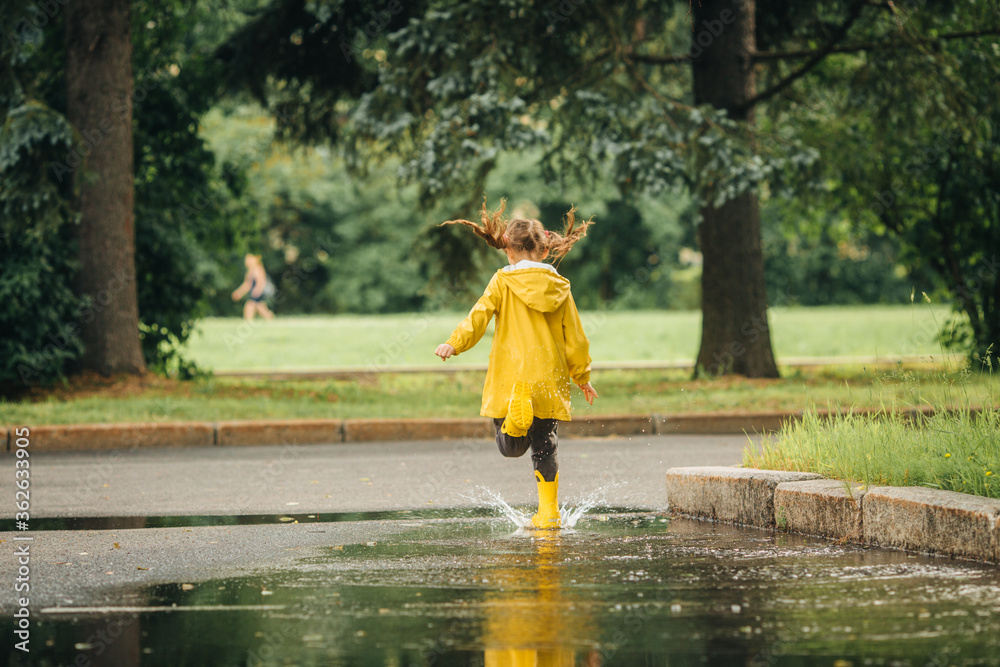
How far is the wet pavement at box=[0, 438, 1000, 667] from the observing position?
139 inches

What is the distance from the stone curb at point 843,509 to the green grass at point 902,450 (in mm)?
162

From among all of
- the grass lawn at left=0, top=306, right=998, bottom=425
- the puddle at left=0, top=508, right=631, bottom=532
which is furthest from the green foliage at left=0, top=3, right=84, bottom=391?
the puddle at left=0, top=508, right=631, bottom=532

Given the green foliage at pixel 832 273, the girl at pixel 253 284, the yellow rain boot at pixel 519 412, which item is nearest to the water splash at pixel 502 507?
the yellow rain boot at pixel 519 412

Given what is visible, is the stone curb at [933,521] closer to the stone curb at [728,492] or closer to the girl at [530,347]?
the stone curb at [728,492]

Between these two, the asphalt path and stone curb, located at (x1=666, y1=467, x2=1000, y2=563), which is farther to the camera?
the asphalt path

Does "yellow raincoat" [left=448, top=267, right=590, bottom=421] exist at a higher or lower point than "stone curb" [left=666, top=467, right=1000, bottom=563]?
higher

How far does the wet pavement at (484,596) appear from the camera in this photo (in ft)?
11.6

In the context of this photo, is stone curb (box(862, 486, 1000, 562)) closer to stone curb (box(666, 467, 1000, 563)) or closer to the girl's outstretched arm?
stone curb (box(666, 467, 1000, 563))

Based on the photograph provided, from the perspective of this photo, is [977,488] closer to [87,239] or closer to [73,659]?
[73,659]

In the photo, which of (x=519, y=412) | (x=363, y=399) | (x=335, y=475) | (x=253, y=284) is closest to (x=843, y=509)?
(x=519, y=412)

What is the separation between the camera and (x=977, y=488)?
5.15 metres

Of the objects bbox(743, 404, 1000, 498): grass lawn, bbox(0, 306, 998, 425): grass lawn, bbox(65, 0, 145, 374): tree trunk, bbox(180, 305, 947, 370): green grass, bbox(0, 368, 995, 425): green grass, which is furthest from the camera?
bbox(180, 305, 947, 370): green grass

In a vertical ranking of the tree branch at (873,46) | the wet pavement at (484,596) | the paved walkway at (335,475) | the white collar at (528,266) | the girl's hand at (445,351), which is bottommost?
the paved walkway at (335,475)

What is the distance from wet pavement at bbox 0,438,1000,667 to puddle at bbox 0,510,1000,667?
1cm
